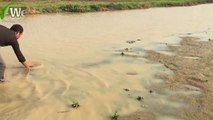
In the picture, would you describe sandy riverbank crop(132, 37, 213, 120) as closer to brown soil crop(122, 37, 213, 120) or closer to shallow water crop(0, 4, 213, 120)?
brown soil crop(122, 37, 213, 120)

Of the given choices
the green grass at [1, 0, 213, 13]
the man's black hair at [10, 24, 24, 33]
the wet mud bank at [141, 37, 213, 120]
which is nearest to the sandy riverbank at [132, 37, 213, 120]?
the wet mud bank at [141, 37, 213, 120]

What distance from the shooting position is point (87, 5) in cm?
2434

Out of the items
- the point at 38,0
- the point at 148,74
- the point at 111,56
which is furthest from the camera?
the point at 38,0

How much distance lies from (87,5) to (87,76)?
1639 cm

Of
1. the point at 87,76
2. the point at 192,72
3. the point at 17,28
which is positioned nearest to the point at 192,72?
the point at 192,72

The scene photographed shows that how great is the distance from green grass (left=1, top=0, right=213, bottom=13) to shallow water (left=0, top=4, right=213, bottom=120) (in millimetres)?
6242

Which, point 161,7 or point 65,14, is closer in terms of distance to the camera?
point 65,14

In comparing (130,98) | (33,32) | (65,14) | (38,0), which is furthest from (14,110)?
(38,0)

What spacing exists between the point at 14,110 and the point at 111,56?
15.8 feet

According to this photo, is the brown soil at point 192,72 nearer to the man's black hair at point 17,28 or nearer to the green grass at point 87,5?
the man's black hair at point 17,28

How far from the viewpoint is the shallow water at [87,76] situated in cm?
647

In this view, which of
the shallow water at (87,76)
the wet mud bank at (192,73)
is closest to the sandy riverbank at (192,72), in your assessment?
the wet mud bank at (192,73)

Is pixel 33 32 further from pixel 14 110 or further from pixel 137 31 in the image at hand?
pixel 14 110

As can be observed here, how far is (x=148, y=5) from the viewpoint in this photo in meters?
28.1
